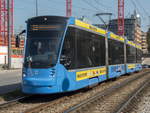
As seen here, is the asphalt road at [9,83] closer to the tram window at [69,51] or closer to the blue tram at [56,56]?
the blue tram at [56,56]

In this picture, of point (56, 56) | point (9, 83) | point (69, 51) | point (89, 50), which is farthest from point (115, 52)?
point (56, 56)

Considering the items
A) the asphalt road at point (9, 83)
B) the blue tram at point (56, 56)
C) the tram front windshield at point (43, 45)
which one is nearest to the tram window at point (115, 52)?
the blue tram at point (56, 56)

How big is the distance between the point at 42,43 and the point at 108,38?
22.1ft

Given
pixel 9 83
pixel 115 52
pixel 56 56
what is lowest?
pixel 9 83

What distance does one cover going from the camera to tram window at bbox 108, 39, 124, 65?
1623 centimetres

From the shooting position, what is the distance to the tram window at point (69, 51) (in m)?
10.0

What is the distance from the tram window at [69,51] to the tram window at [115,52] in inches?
228

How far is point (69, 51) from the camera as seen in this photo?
33.8 ft

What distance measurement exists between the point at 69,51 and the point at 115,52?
774 cm

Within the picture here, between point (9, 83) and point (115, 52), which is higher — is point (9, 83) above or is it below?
below

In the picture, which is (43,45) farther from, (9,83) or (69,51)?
(9,83)

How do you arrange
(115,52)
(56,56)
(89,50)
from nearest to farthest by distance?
(56,56) < (89,50) < (115,52)

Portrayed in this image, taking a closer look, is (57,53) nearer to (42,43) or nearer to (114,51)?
(42,43)

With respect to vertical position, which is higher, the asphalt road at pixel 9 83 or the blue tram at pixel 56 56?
the blue tram at pixel 56 56
